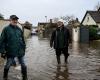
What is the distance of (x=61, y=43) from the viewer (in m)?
13.8

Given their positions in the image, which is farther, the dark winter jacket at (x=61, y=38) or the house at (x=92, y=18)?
the house at (x=92, y=18)

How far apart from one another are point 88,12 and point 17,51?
60043 mm

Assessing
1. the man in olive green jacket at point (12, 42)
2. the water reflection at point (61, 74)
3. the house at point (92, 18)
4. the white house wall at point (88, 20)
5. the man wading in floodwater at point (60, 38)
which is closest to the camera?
the man in olive green jacket at point (12, 42)

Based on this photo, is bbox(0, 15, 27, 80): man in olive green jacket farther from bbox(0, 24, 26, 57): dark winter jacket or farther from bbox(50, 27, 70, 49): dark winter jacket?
bbox(50, 27, 70, 49): dark winter jacket

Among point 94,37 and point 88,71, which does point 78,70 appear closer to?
point 88,71

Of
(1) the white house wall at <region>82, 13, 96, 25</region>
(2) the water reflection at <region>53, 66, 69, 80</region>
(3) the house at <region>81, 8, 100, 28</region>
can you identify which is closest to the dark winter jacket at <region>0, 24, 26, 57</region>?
(2) the water reflection at <region>53, 66, 69, 80</region>

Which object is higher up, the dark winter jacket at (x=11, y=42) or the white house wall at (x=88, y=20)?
the white house wall at (x=88, y=20)

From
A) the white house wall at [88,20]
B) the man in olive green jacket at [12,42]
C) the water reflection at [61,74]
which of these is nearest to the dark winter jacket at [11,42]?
the man in olive green jacket at [12,42]

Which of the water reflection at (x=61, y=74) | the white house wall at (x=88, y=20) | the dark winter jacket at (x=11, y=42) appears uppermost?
the white house wall at (x=88, y=20)

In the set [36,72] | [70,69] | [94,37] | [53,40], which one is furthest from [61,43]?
[94,37]

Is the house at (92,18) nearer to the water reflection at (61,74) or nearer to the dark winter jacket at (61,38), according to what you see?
the dark winter jacket at (61,38)

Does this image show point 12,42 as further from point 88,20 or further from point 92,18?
point 88,20

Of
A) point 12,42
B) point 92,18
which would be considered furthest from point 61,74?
point 92,18

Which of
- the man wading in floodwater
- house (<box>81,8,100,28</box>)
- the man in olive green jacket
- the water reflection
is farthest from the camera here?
house (<box>81,8,100,28</box>)
